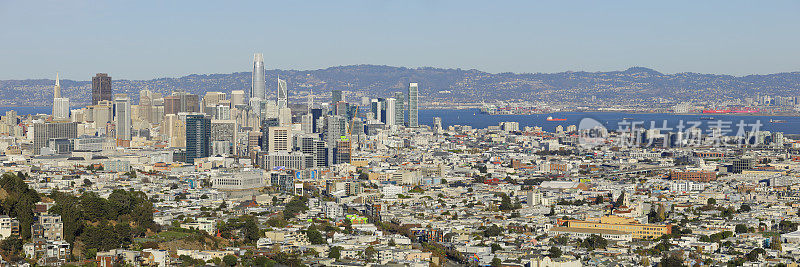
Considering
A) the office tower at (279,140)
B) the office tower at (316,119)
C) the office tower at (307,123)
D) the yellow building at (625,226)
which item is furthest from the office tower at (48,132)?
the yellow building at (625,226)

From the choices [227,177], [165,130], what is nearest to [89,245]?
[227,177]

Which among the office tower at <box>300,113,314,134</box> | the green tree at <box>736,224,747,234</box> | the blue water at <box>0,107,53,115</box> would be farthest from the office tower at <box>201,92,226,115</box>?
the green tree at <box>736,224,747,234</box>

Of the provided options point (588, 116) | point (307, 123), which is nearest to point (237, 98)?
point (307, 123)

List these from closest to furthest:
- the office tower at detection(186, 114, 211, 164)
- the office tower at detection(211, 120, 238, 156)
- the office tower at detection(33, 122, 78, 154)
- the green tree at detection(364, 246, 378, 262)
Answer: the green tree at detection(364, 246, 378, 262) < the office tower at detection(186, 114, 211, 164) < the office tower at detection(211, 120, 238, 156) < the office tower at detection(33, 122, 78, 154)

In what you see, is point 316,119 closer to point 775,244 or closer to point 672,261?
point 775,244

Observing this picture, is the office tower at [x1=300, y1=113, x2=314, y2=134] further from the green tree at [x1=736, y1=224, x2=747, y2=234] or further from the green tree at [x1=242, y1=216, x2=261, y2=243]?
the green tree at [x1=736, y1=224, x2=747, y2=234]

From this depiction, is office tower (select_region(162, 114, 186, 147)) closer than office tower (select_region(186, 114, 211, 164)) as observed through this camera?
No

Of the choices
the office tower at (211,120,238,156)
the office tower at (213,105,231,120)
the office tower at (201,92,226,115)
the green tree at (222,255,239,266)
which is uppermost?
the office tower at (201,92,226,115)
